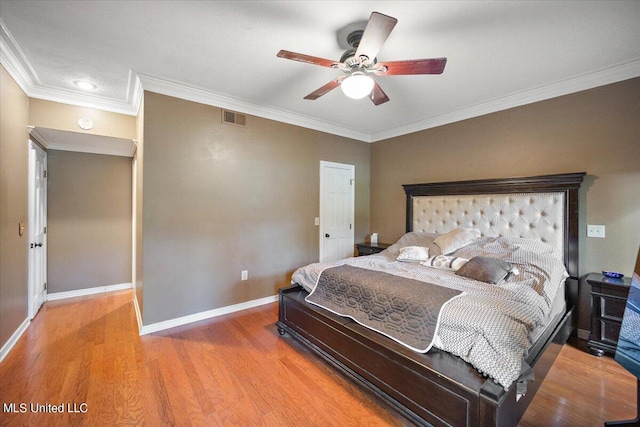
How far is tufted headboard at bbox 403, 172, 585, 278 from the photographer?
8.93 ft

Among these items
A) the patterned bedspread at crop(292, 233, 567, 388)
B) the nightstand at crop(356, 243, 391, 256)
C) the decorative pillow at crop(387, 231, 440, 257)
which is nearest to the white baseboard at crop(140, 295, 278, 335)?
the patterned bedspread at crop(292, 233, 567, 388)

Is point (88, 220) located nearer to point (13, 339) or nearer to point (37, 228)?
point (37, 228)

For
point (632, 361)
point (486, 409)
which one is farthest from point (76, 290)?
point (632, 361)

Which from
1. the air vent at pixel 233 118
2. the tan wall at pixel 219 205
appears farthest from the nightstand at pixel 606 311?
the air vent at pixel 233 118

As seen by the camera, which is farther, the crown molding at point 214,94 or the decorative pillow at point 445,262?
the decorative pillow at point 445,262

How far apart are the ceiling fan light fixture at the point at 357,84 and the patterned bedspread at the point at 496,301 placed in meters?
1.58

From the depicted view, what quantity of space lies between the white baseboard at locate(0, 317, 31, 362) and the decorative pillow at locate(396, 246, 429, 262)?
3.84 m

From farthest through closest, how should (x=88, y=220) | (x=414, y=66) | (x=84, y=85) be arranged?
(x=88, y=220) < (x=84, y=85) < (x=414, y=66)

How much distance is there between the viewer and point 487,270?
227 centimetres

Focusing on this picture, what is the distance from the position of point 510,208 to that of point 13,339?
533 cm

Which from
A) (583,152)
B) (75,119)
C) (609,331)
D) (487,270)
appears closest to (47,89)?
(75,119)

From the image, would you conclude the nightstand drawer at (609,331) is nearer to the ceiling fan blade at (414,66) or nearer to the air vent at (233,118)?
the ceiling fan blade at (414,66)

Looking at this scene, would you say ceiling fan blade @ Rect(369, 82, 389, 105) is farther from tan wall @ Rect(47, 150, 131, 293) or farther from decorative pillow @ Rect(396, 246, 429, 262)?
tan wall @ Rect(47, 150, 131, 293)

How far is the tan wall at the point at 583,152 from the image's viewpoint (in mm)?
2488
